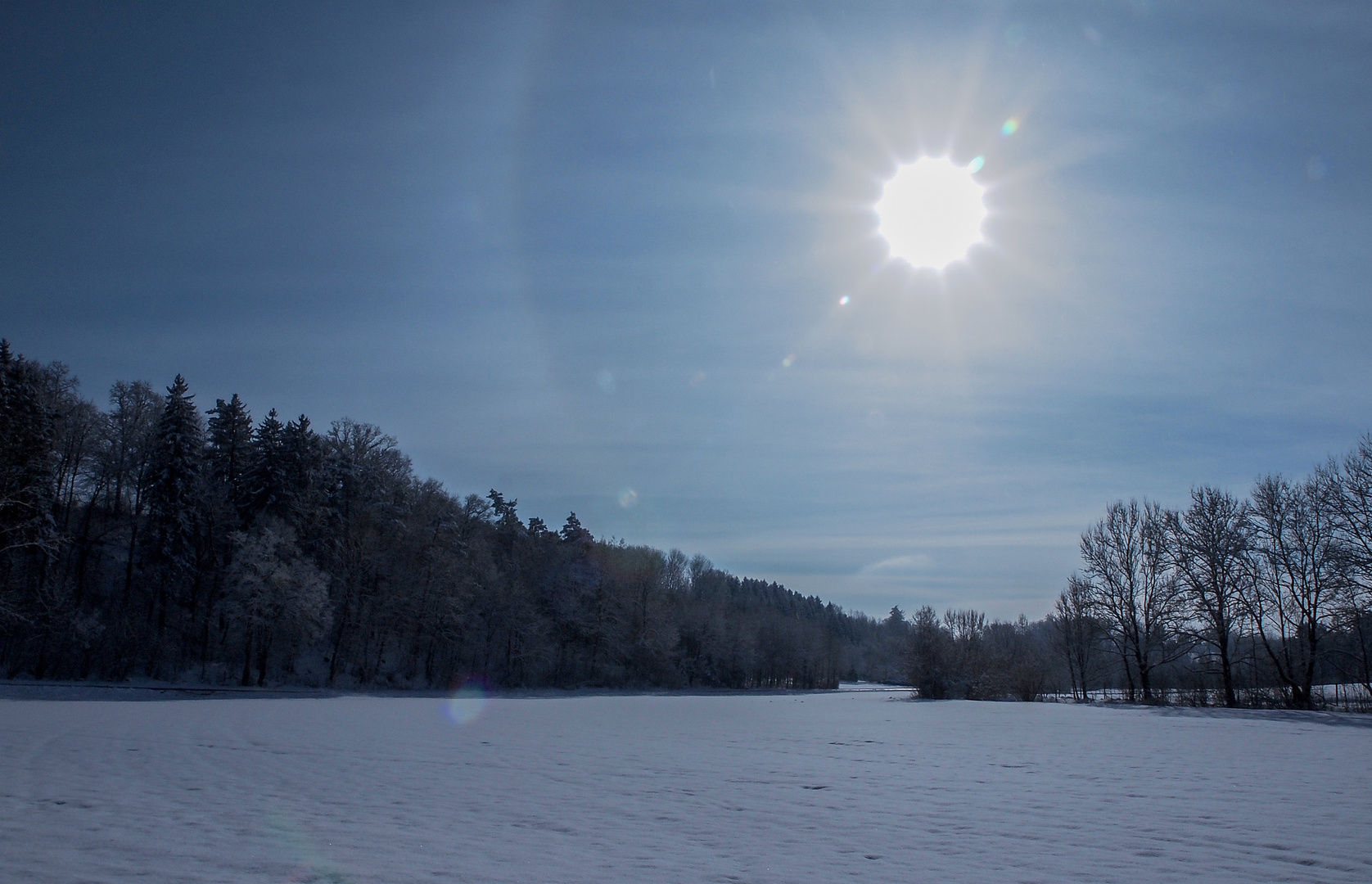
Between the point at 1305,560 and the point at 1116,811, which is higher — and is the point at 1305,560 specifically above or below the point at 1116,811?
above

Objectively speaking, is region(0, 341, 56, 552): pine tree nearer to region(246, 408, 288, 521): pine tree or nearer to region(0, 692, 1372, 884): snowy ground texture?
region(246, 408, 288, 521): pine tree

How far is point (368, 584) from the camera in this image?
57844 millimetres

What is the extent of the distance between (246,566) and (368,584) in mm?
12330

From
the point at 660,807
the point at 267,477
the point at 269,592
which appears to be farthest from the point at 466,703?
the point at 660,807

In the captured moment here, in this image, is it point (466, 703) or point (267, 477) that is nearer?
point (466, 703)

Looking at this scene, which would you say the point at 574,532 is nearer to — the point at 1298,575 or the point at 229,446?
the point at 229,446

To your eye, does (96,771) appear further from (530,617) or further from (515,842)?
(530,617)

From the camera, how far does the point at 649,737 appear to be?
66.0ft

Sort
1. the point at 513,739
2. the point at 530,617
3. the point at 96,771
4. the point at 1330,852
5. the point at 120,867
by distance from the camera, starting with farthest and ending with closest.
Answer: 1. the point at 530,617
2. the point at 513,739
3. the point at 96,771
4. the point at 1330,852
5. the point at 120,867

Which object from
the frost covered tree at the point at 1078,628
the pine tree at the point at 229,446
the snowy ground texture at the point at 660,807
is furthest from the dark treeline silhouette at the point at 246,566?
the frost covered tree at the point at 1078,628

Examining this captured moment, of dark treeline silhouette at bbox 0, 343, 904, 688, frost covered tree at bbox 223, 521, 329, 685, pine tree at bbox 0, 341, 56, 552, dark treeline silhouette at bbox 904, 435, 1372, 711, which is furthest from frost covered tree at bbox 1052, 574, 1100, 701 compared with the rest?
pine tree at bbox 0, 341, 56, 552

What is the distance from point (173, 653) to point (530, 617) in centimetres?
2853

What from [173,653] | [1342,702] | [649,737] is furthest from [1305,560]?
[173,653]

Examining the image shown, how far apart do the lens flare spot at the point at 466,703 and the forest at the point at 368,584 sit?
2.09m
